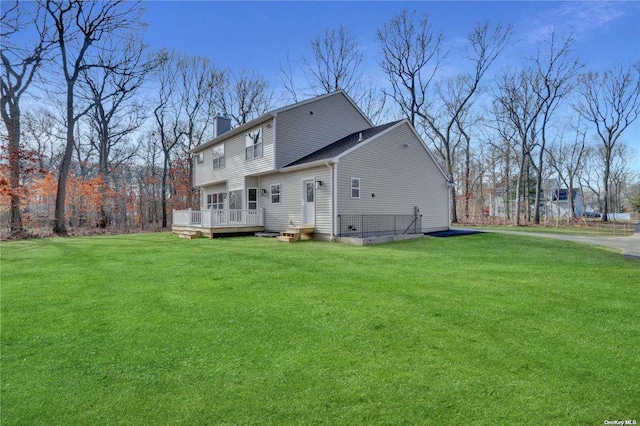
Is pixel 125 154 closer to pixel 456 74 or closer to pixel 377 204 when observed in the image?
pixel 377 204

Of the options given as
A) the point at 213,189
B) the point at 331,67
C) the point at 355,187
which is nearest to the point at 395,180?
the point at 355,187

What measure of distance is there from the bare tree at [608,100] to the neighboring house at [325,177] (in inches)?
948

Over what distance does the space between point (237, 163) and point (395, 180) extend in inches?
330

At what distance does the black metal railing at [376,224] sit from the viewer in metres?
13.6

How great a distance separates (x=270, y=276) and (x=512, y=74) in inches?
1159

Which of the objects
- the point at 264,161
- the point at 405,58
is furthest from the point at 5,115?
the point at 405,58

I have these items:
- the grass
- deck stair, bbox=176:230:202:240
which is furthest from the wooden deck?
→ the grass

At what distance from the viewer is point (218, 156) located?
66.1 feet

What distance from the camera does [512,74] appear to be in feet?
89.9

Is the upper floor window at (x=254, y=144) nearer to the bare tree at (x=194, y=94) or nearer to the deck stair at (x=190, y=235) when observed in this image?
the deck stair at (x=190, y=235)

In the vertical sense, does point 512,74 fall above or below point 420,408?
above

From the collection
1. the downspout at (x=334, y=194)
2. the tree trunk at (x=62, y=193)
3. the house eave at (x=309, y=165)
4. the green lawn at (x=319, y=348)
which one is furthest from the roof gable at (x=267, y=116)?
the green lawn at (x=319, y=348)

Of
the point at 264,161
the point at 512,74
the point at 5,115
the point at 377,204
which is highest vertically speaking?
the point at 512,74

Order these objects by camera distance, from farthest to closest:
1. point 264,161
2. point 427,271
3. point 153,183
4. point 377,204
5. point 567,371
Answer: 1. point 153,183
2. point 264,161
3. point 377,204
4. point 427,271
5. point 567,371
